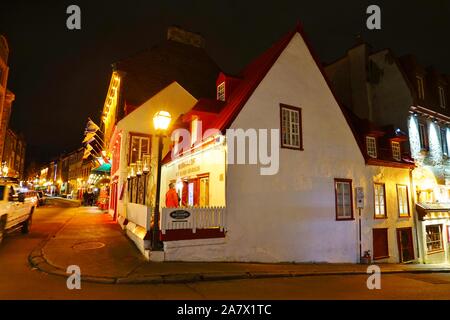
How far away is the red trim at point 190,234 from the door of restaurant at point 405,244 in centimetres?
1150

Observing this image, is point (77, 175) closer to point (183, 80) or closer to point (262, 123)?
point (183, 80)

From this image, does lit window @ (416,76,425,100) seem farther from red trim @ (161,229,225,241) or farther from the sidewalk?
red trim @ (161,229,225,241)

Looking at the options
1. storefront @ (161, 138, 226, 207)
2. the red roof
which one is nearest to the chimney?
the red roof

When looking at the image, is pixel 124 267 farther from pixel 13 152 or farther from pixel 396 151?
pixel 13 152

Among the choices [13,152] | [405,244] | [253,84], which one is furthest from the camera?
[13,152]

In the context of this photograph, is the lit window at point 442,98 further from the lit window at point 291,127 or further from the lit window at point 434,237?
the lit window at point 291,127

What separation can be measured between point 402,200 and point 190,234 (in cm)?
1331

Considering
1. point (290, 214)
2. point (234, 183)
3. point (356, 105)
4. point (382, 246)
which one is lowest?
point (382, 246)

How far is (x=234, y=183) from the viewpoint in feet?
34.3

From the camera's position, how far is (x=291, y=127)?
40.7 ft

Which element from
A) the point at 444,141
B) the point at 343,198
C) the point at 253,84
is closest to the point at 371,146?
the point at 343,198

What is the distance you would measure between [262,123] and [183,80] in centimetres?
1308
